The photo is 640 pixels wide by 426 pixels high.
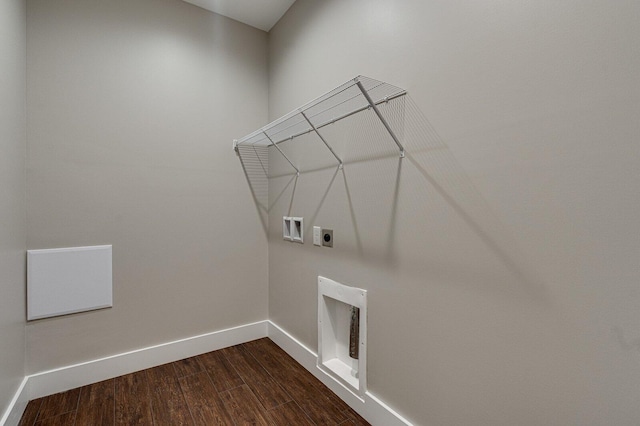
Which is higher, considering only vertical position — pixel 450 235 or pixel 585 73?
pixel 585 73

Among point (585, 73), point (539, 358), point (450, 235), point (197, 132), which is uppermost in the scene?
point (197, 132)

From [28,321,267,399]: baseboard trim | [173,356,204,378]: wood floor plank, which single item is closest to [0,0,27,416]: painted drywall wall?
[28,321,267,399]: baseboard trim

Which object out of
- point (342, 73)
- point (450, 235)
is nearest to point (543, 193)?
point (450, 235)

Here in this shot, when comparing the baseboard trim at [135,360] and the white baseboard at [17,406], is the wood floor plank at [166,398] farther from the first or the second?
the white baseboard at [17,406]

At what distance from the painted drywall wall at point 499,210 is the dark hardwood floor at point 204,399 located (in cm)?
46

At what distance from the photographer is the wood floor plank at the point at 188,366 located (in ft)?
6.72

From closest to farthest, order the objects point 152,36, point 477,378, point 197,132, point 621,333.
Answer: point 621,333 < point 477,378 < point 152,36 < point 197,132

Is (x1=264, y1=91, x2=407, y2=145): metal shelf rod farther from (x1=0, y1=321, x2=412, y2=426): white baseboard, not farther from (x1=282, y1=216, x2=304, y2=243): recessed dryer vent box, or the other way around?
A: (x1=0, y1=321, x2=412, y2=426): white baseboard

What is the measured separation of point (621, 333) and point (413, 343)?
739 millimetres

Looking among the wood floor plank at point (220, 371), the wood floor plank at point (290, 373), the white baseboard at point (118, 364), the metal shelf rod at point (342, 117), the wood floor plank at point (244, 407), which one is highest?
the metal shelf rod at point (342, 117)

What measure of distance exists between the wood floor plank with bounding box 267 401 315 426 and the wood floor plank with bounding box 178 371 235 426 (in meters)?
0.22

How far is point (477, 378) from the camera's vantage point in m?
1.14

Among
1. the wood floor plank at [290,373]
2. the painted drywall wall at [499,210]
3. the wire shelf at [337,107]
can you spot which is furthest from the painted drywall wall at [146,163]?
the painted drywall wall at [499,210]

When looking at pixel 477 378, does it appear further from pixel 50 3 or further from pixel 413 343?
pixel 50 3
